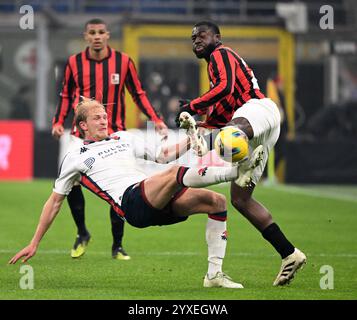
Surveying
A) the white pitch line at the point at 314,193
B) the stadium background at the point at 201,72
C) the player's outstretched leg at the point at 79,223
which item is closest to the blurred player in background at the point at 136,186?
the player's outstretched leg at the point at 79,223

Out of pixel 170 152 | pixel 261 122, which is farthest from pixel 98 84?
pixel 261 122

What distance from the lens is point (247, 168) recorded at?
748cm

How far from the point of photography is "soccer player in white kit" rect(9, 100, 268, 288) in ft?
24.9

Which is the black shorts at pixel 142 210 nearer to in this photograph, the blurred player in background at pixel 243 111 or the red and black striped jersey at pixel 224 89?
the blurred player in background at pixel 243 111

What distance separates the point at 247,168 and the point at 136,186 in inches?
33.9

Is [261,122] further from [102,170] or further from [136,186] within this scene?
[102,170]

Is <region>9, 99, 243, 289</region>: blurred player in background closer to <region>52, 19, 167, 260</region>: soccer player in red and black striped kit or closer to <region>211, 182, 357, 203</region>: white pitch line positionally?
<region>52, 19, 167, 260</region>: soccer player in red and black striped kit

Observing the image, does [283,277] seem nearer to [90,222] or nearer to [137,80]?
[137,80]

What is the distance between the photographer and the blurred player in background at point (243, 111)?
8.07m

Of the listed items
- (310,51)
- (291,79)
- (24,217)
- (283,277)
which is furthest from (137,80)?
(310,51)

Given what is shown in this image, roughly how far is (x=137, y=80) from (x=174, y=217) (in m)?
2.96

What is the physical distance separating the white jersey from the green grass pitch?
0.69 m

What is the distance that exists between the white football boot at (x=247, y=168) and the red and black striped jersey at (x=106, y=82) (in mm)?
2940

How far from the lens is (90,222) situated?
44.4ft
